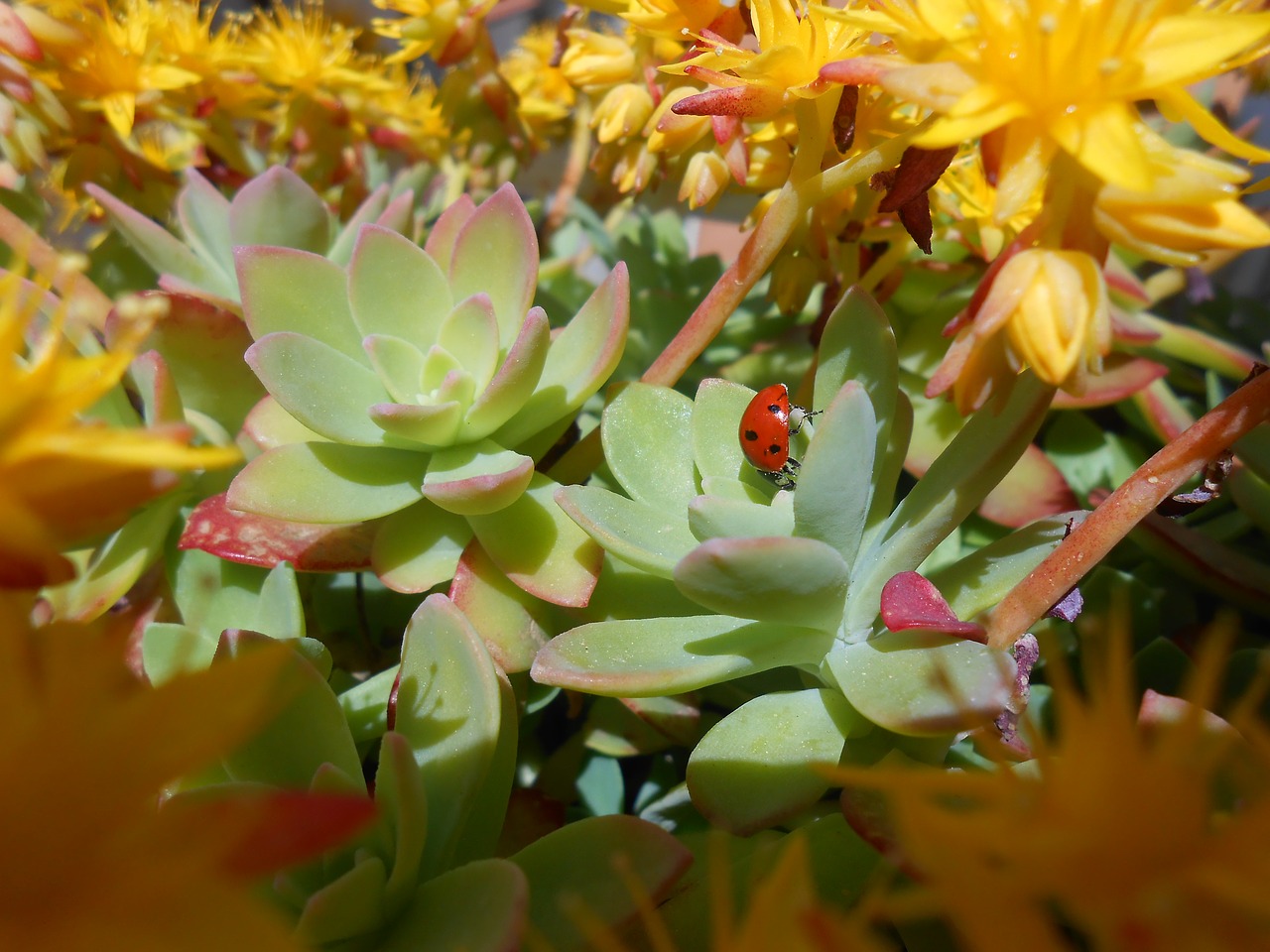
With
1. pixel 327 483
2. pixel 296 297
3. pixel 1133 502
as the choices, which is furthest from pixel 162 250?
pixel 1133 502

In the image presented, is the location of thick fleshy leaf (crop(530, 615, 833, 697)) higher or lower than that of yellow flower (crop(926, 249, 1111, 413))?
lower

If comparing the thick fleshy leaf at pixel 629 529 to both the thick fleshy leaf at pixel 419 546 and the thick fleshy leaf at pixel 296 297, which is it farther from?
the thick fleshy leaf at pixel 296 297

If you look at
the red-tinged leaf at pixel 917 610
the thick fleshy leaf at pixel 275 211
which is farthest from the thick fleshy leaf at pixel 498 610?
the thick fleshy leaf at pixel 275 211

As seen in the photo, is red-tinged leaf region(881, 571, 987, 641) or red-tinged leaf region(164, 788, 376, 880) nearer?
red-tinged leaf region(164, 788, 376, 880)

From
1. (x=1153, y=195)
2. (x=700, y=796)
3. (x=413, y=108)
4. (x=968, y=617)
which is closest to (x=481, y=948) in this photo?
(x=700, y=796)

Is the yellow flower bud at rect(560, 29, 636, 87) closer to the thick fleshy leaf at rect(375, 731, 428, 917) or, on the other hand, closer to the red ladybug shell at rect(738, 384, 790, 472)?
the red ladybug shell at rect(738, 384, 790, 472)

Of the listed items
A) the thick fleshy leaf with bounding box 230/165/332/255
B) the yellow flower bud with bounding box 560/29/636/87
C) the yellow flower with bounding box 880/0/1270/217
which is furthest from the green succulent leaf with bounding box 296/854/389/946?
the yellow flower bud with bounding box 560/29/636/87

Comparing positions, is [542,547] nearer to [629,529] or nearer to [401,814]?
[629,529]

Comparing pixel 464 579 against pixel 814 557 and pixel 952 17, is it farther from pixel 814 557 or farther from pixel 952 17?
pixel 952 17
